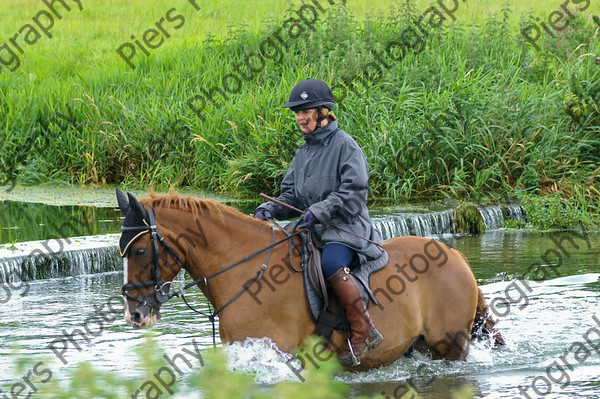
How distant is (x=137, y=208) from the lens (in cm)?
565

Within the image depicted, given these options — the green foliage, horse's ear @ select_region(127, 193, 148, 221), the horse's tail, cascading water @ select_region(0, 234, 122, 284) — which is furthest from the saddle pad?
the green foliage

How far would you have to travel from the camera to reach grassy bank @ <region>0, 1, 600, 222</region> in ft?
50.4

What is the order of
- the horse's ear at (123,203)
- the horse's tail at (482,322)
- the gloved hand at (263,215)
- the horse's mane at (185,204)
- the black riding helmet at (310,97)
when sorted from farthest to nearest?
Answer: the horse's tail at (482,322) < the gloved hand at (263,215) < the black riding helmet at (310,97) < the horse's mane at (185,204) < the horse's ear at (123,203)

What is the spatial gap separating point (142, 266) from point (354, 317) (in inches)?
53.7

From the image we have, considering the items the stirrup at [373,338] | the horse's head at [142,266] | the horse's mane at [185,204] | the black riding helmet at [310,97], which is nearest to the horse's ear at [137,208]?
the horse's head at [142,266]

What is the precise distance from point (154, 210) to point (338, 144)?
123 centimetres

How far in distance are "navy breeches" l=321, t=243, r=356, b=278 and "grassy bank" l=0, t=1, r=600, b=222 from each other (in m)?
8.92

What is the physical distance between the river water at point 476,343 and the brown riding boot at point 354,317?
409 mm

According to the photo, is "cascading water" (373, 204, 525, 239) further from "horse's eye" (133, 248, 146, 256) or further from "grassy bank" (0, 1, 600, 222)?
"horse's eye" (133, 248, 146, 256)

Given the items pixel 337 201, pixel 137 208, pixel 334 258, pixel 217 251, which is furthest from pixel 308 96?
pixel 137 208

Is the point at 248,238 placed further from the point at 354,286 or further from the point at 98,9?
the point at 98,9

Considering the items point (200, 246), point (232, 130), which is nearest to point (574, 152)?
point (232, 130)

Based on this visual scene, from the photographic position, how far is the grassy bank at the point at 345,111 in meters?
15.4

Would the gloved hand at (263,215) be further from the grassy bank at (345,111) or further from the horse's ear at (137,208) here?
the grassy bank at (345,111)
